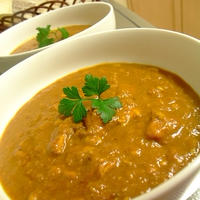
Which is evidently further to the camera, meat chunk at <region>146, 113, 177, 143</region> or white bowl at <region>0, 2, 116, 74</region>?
white bowl at <region>0, 2, 116, 74</region>

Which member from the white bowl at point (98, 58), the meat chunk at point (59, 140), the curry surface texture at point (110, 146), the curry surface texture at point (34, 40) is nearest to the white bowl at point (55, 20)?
the curry surface texture at point (34, 40)

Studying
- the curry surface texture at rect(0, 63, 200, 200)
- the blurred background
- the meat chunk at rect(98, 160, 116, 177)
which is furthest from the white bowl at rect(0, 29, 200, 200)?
the blurred background

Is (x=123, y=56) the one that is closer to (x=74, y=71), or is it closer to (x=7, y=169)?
(x=74, y=71)

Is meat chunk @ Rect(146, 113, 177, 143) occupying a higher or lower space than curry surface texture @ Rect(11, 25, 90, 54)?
higher

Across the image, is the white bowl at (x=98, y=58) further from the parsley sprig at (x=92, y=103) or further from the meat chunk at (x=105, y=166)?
the meat chunk at (x=105, y=166)

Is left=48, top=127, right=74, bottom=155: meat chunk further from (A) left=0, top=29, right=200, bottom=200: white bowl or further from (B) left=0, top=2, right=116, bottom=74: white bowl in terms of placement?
(B) left=0, top=2, right=116, bottom=74: white bowl

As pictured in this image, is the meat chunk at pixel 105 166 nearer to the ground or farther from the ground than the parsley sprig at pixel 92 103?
nearer to the ground

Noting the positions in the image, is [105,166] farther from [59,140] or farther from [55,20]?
[55,20]
